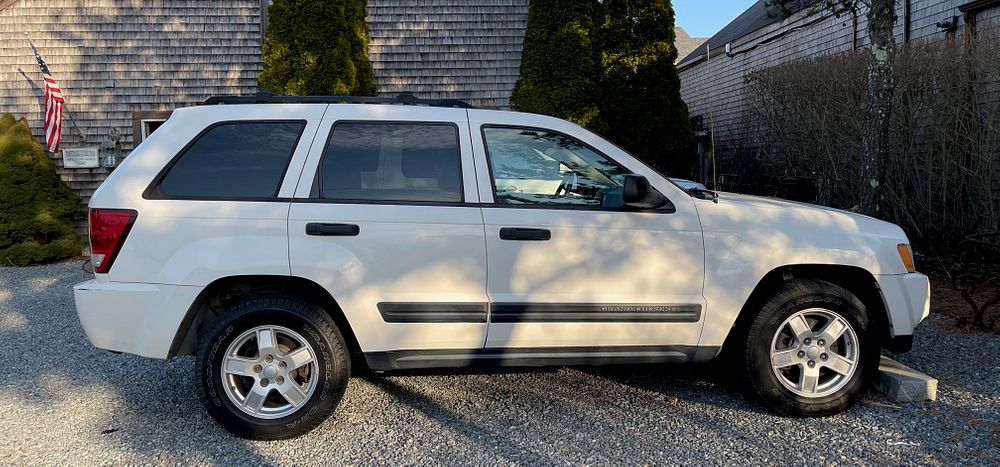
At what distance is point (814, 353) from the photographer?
380cm

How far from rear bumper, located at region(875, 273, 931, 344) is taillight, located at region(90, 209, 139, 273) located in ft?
13.4

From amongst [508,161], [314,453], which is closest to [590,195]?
[508,161]

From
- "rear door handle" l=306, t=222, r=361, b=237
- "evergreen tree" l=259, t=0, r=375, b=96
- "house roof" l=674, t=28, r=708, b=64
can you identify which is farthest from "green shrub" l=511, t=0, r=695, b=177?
"house roof" l=674, t=28, r=708, b=64

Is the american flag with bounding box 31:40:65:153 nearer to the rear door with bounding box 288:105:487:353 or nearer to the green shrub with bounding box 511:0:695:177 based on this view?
the green shrub with bounding box 511:0:695:177

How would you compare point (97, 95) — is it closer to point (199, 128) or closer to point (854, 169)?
point (199, 128)

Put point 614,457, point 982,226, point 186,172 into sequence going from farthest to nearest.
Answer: point 982,226 → point 186,172 → point 614,457

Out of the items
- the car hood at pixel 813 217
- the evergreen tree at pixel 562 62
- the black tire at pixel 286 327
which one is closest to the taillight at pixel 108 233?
the black tire at pixel 286 327

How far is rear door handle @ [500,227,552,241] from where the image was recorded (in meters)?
3.58

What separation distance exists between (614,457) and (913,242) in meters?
6.23

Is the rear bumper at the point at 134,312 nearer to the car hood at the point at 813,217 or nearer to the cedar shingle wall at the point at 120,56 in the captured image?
the car hood at the point at 813,217

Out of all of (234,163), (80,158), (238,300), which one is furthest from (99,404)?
(80,158)

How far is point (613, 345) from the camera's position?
3727 mm

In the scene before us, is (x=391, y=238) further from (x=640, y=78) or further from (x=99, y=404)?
(x=640, y=78)

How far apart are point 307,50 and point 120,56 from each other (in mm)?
3303
